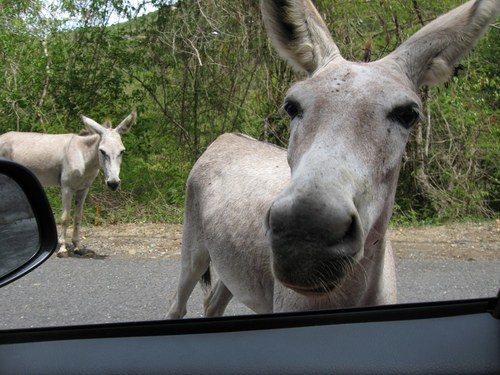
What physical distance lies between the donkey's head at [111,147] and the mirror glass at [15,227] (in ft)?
22.2

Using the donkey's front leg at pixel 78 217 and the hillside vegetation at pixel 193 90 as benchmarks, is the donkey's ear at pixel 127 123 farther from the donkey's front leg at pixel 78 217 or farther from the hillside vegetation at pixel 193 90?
the donkey's front leg at pixel 78 217

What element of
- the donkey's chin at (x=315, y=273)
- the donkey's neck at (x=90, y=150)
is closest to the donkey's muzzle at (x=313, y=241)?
the donkey's chin at (x=315, y=273)

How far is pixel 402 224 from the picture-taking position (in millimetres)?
5715

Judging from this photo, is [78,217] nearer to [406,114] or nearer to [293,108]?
[293,108]

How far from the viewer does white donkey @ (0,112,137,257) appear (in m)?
8.95

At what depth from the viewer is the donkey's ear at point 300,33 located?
8.49ft

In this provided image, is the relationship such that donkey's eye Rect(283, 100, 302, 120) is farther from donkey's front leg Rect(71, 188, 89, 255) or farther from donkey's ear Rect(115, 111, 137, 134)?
donkey's ear Rect(115, 111, 137, 134)

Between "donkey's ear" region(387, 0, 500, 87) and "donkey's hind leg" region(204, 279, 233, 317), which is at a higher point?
"donkey's ear" region(387, 0, 500, 87)

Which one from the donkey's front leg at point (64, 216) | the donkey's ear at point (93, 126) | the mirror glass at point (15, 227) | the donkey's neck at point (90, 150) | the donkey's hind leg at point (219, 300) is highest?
the mirror glass at point (15, 227)

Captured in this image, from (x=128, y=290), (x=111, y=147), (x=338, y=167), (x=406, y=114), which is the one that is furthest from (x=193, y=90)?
(x=338, y=167)

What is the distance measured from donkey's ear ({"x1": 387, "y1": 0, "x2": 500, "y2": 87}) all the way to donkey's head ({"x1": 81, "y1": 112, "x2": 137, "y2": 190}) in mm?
6386

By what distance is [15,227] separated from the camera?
1.62 metres

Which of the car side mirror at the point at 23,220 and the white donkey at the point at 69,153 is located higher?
the car side mirror at the point at 23,220

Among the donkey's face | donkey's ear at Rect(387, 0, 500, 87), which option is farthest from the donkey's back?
the donkey's face
